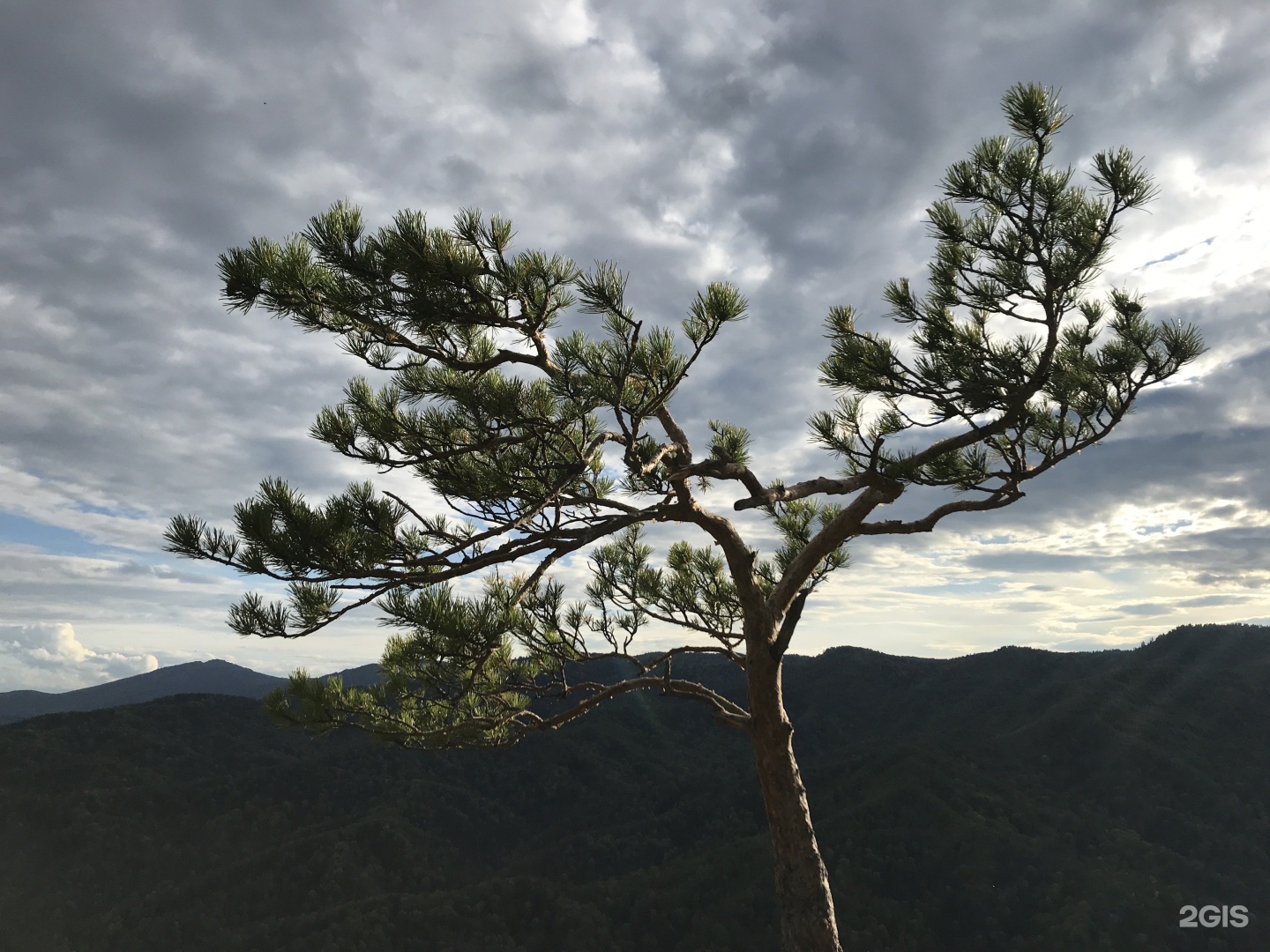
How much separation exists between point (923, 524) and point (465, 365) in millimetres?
2576

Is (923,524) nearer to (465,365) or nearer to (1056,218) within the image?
(1056,218)

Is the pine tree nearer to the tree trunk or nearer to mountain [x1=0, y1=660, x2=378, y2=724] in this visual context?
the tree trunk

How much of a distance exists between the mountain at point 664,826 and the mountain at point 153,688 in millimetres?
15460

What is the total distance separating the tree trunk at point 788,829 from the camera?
3.56m

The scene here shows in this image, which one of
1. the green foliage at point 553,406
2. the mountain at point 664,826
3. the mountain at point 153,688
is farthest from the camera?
the mountain at point 153,688

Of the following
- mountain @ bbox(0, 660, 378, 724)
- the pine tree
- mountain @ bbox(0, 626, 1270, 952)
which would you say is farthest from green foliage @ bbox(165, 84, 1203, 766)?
mountain @ bbox(0, 660, 378, 724)

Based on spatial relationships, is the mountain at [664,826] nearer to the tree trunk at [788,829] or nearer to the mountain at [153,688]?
the tree trunk at [788,829]

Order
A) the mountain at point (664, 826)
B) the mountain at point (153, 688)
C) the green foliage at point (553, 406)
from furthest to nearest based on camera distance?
the mountain at point (153, 688), the mountain at point (664, 826), the green foliage at point (553, 406)

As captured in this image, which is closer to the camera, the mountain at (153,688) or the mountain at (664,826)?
the mountain at (664,826)

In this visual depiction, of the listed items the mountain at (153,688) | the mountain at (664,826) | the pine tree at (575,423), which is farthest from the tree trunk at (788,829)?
the mountain at (153,688)

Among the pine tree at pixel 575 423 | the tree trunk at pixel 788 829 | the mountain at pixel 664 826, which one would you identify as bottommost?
the mountain at pixel 664 826

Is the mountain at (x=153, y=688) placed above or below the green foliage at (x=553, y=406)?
below

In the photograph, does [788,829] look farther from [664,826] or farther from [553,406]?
[664,826]

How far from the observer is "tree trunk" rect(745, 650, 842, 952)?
356 cm
